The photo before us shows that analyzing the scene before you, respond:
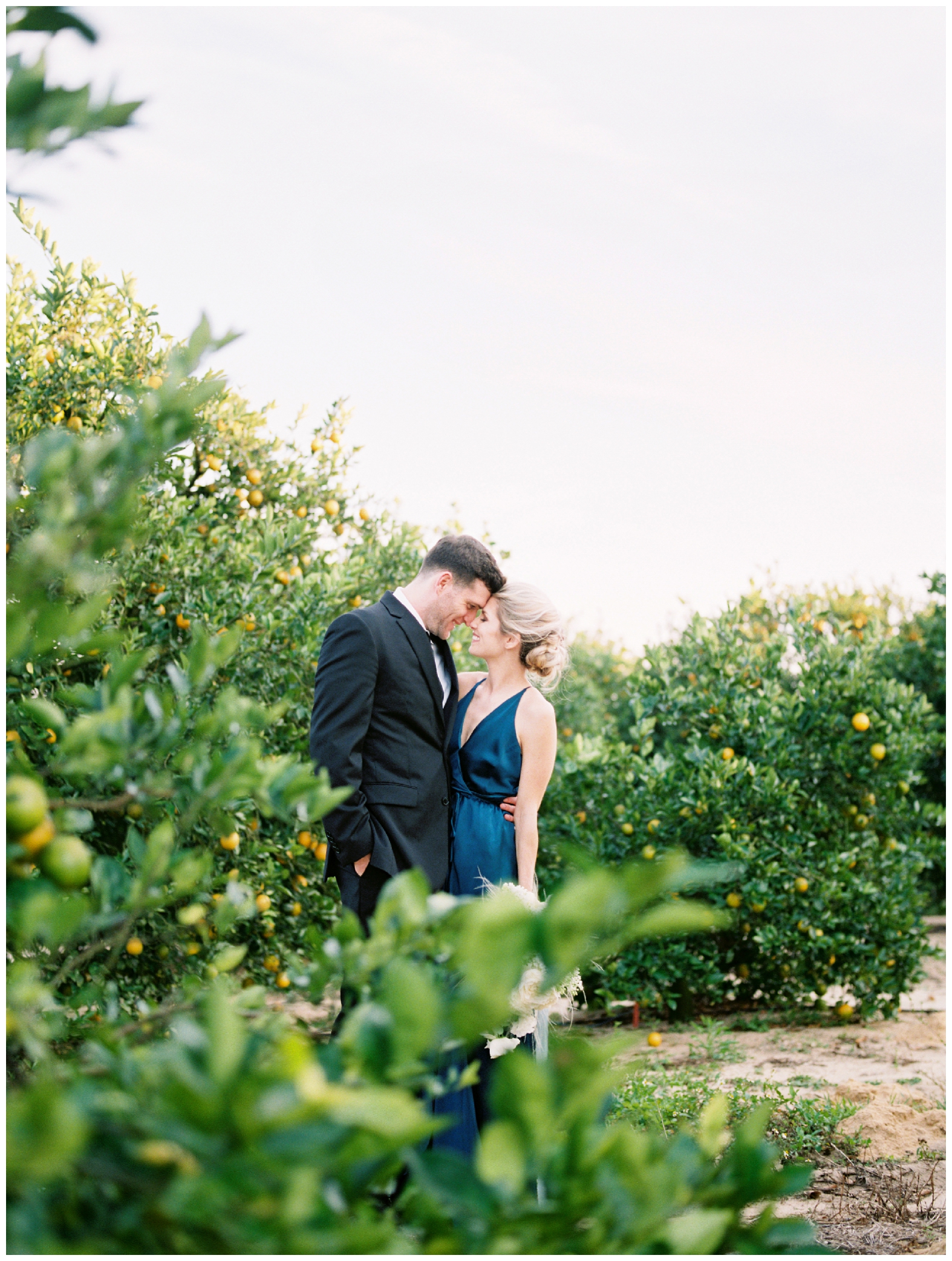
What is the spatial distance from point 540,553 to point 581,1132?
6.35 metres

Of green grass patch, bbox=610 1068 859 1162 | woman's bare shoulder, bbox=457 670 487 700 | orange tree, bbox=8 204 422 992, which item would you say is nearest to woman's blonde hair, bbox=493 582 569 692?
woman's bare shoulder, bbox=457 670 487 700

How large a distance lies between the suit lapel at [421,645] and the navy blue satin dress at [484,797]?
29 cm

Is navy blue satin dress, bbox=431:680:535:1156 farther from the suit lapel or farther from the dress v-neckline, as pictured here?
the suit lapel

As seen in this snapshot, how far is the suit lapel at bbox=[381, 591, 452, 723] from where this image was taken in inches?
140

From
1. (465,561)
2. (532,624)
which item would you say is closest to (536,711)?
(532,624)

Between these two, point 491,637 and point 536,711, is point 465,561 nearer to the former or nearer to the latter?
point 491,637

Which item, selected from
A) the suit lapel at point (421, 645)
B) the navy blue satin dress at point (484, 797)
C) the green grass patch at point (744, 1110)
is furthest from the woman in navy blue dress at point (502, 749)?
the green grass patch at point (744, 1110)

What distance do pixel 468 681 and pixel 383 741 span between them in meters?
0.80

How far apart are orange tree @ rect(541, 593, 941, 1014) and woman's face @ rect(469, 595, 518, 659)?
5.97 feet

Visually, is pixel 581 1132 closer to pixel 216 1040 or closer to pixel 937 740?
pixel 216 1040

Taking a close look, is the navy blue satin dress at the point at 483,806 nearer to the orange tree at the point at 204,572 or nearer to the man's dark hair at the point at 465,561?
the man's dark hair at the point at 465,561

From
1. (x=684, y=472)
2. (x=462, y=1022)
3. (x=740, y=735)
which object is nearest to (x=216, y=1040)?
(x=462, y=1022)

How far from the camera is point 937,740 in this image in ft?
21.5

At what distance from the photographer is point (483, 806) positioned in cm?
380
